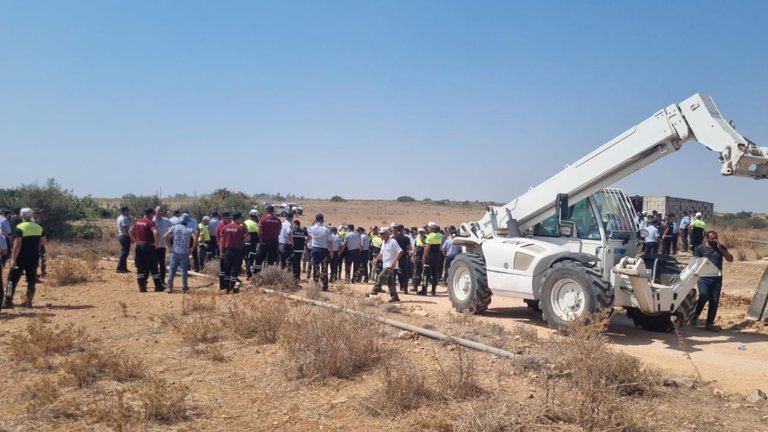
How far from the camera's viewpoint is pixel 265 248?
48.3 ft

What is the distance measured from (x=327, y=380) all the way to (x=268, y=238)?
7.89 m

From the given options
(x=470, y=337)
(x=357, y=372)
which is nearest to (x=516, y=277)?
(x=470, y=337)

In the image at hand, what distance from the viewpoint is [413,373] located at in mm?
6453

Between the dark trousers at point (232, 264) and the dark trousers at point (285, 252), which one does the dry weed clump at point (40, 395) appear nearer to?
the dark trousers at point (232, 264)

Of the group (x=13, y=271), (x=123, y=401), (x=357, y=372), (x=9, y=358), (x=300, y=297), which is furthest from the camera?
(x=300, y=297)

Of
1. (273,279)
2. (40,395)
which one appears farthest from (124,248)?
(40,395)

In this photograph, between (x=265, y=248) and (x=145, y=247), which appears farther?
(x=265, y=248)

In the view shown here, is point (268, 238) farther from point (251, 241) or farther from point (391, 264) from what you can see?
point (391, 264)

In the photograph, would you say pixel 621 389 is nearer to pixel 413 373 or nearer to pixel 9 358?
pixel 413 373

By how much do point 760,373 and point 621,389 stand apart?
9.42 feet

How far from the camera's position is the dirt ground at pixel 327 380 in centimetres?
592

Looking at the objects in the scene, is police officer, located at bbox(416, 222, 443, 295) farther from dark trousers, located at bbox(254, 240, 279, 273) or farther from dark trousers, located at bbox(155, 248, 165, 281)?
dark trousers, located at bbox(155, 248, 165, 281)

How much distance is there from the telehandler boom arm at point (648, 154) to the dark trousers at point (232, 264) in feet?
18.7

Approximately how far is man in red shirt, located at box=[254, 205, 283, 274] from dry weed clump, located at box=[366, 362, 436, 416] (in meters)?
8.70
